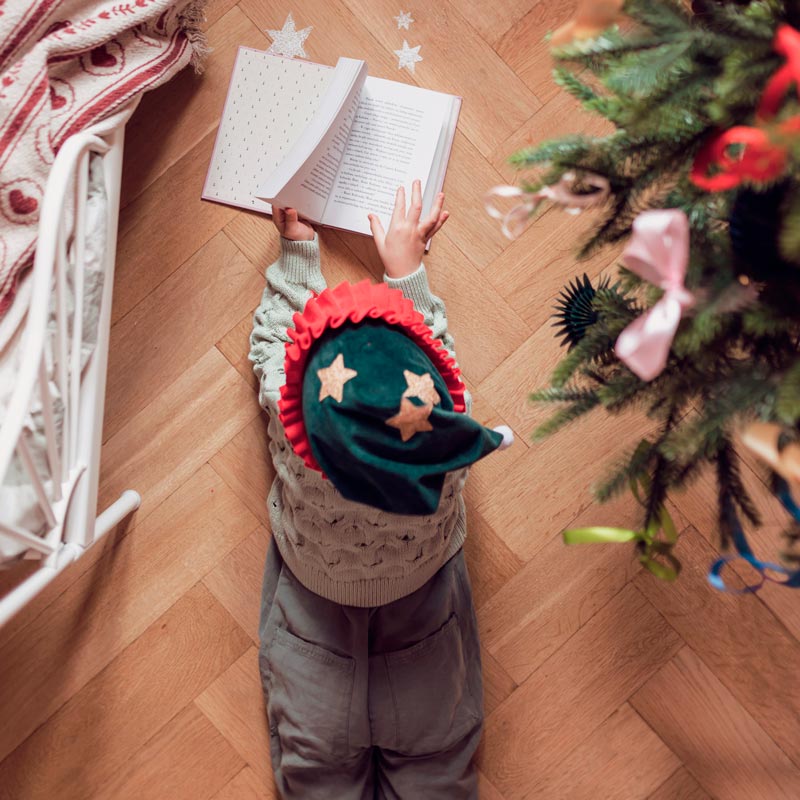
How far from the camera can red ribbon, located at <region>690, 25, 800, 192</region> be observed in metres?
0.39

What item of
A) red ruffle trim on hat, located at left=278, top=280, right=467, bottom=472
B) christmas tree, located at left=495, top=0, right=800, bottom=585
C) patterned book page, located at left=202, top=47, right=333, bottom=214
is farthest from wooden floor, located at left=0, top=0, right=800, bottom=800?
christmas tree, located at left=495, top=0, right=800, bottom=585

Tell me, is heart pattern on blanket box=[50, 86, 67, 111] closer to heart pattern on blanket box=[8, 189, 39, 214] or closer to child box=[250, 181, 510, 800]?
heart pattern on blanket box=[8, 189, 39, 214]

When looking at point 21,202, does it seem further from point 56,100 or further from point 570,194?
point 570,194

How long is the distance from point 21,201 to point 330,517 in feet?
1.47

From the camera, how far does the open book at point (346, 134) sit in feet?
3.31

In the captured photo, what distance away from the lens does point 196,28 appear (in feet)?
3.15

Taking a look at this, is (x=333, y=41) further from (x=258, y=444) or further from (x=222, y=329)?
(x=258, y=444)

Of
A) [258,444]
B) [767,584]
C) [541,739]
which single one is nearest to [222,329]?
[258,444]

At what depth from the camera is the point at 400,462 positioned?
629 millimetres

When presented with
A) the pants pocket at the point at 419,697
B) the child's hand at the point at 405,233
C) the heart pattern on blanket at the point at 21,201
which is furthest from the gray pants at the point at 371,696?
the heart pattern on blanket at the point at 21,201

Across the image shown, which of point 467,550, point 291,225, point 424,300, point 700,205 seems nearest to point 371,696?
point 467,550

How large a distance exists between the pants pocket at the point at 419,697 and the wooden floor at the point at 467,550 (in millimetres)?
89

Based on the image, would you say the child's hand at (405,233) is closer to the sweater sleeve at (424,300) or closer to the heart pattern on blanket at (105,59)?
the sweater sleeve at (424,300)

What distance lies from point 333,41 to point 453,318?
0.40 m
